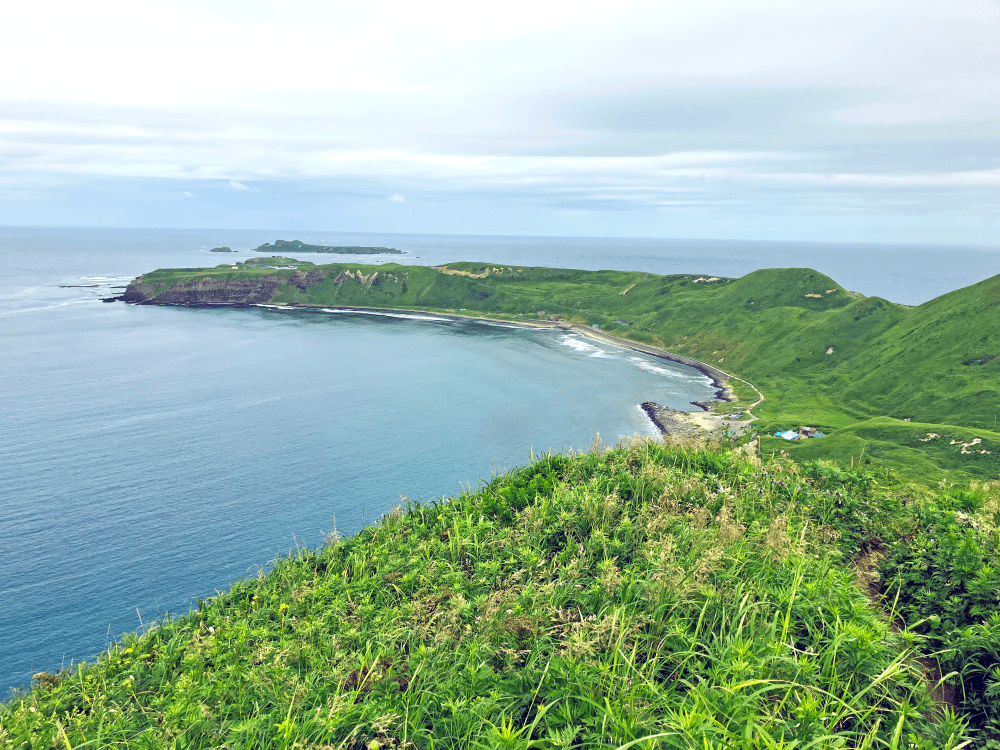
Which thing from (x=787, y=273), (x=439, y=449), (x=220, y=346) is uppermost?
(x=787, y=273)

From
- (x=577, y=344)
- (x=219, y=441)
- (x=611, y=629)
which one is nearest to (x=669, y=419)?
(x=577, y=344)

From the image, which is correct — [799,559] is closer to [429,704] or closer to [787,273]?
[429,704]

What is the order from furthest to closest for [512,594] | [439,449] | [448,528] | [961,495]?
[439,449] < [448,528] < [961,495] < [512,594]

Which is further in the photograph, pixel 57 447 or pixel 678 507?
pixel 57 447

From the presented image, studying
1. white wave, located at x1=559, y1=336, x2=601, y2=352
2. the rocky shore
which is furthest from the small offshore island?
white wave, located at x1=559, y1=336, x2=601, y2=352

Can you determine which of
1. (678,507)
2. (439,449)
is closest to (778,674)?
(678,507)

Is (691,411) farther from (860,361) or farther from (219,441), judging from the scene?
(219,441)

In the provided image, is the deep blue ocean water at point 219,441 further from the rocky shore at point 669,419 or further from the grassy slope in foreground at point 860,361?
the grassy slope in foreground at point 860,361
